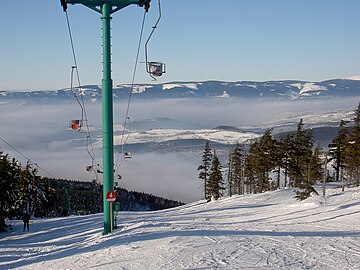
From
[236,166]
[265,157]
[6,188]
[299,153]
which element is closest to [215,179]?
[236,166]

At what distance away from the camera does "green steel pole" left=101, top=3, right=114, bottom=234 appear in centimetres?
1513

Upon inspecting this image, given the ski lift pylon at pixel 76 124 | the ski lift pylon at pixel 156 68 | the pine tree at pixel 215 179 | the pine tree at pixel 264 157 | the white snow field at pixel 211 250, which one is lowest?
the pine tree at pixel 215 179

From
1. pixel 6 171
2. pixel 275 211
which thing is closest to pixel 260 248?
pixel 275 211

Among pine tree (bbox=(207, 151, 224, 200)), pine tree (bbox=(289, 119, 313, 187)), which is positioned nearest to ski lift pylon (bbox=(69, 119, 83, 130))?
pine tree (bbox=(289, 119, 313, 187))

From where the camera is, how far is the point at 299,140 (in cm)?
5531

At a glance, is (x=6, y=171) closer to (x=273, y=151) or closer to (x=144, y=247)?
(x=144, y=247)

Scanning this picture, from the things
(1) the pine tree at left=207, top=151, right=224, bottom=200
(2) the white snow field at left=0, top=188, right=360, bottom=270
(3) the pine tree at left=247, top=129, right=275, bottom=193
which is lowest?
(1) the pine tree at left=207, top=151, right=224, bottom=200

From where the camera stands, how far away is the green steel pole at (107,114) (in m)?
15.1

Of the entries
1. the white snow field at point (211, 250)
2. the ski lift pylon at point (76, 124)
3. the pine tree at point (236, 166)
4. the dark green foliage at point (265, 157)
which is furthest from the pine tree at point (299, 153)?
the ski lift pylon at point (76, 124)

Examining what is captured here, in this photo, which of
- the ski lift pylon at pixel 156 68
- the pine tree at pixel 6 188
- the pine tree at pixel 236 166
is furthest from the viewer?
the pine tree at pixel 236 166

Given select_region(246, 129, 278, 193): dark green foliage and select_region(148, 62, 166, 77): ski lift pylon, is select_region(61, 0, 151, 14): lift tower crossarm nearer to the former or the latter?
select_region(148, 62, 166, 77): ski lift pylon

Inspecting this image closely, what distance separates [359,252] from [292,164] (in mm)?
45261

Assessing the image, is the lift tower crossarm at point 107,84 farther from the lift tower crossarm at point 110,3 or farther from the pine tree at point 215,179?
the pine tree at point 215,179

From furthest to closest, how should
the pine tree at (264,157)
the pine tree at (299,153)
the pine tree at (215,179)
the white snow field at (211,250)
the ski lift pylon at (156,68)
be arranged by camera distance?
the pine tree at (215,179) → the pine tree at (264,157) → the pine tree at (299,153) → the ski lift pylon at (156,68) → the white snow field at (211,250)
